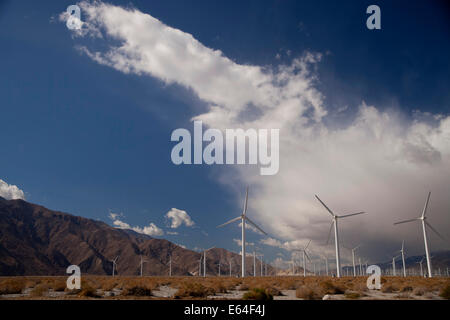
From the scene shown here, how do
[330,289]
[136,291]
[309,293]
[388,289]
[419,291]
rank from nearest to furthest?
1. [309,293]
2. [136,291]
3. [330,289]
4. [419,291]
5. [388,289]

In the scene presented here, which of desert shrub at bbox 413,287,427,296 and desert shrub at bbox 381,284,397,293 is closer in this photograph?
desert shrub at bbox 413,287,427,296

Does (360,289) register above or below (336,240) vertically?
below

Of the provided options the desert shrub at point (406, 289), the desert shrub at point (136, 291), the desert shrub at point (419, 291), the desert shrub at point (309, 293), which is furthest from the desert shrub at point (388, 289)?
the desert shrub at point (136, 291)

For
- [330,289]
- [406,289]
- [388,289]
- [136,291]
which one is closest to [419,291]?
[388,289]

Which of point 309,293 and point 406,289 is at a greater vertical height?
point 309,293

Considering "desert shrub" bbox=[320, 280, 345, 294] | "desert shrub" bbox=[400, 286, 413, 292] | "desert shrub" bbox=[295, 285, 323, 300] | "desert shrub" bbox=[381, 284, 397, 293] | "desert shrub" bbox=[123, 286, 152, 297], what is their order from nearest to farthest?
"desert shrub" bbox=[295, 285, 323, 300] < "desert shrub" bbox=[123, 286, 152, 297] < "desert shrub" bbox=[320, 280, 345, 294] < "desert shrub" bbox=[381, 284, 397, 293] < "desert shrub" bbox=[400, 286, 413, 292]

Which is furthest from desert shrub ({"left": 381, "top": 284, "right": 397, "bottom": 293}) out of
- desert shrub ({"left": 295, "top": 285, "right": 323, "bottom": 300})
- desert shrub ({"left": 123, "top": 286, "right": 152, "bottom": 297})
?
desert shrub ({"left": 123, "top": 286, "right": 152, "bottom": 297})

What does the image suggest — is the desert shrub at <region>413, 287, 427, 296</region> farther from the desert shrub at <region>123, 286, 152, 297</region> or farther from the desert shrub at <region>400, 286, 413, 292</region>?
the desert shrub at <region>123, 286, 152, 297</region>

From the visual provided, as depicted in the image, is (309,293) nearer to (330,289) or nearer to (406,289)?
(330,289)
